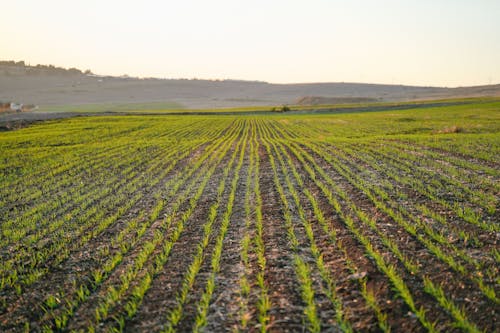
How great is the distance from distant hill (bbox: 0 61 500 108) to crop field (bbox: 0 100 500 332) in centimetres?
11750

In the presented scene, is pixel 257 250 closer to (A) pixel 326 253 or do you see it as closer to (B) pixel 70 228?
(A) pixel 326 253

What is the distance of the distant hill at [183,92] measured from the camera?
13800 centimetres

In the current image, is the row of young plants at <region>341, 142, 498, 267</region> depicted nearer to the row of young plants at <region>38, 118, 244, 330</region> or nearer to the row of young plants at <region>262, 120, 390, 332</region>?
the row of young plants at <region>262, 120, 390, 332</region>

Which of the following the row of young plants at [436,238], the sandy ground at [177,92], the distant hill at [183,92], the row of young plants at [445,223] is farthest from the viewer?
the sandy ground at [177,92]

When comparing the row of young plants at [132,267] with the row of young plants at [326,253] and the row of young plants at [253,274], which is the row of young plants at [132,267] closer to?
the row of young plants at [253,274]

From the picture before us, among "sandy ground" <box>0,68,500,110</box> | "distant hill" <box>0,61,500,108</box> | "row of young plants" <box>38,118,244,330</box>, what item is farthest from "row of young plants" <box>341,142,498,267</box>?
"sandy ground" <box>0,68,500,110</box>

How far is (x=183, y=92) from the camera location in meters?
174

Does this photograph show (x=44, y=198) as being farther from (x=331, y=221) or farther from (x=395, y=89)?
(x=395, y=89)

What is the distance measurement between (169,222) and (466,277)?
7793 millimetres

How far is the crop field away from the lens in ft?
19.0

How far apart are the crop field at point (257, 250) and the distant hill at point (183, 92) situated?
11750 cm

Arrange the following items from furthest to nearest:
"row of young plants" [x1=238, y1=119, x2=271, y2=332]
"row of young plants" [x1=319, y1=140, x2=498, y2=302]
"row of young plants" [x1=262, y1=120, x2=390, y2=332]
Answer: "row of young plants" [x1=319, y1=140, x2=498, y2=302]
"row of young plants" [x1=238, y1=119, x2=271, y2=332]
"row of young plants" [x1=262, y1=120, x2=390, y2=332]

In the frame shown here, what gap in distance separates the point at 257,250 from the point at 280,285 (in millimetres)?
1747

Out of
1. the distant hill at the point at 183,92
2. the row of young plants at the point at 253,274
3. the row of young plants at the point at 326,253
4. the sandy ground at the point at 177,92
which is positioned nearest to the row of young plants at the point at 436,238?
the row of young plants at the point at 326,253
